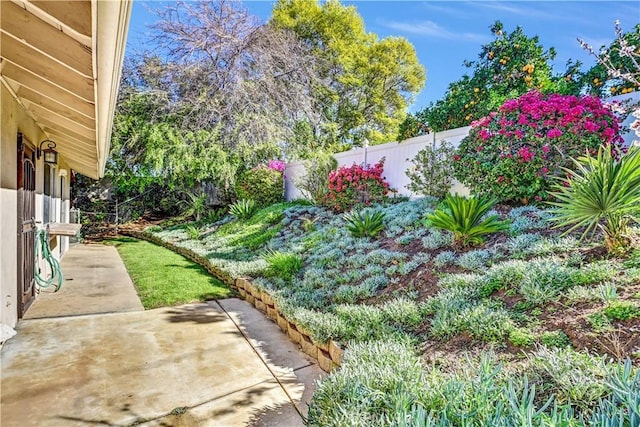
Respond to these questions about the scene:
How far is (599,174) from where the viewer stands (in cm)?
330

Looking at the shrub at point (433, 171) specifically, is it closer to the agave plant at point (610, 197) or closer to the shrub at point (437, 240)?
the shrub at point (437, 240)

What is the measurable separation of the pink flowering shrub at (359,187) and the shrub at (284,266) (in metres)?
3.14

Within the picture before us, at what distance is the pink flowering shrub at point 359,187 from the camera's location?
851cm

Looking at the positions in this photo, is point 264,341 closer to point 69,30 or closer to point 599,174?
point 69,30

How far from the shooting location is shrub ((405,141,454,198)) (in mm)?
6897

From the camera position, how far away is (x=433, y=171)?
717 cm

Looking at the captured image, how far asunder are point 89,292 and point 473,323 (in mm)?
5547

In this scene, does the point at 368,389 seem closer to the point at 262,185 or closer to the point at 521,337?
the point at 521,337

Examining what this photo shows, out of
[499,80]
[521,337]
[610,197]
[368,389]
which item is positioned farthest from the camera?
[499,80]

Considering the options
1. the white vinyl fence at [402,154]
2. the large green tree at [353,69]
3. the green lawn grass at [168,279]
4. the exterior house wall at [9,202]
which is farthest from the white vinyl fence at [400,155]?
the large green tree at [353,69]

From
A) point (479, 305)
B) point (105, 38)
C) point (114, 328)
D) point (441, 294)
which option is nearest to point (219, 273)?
point (114, 328)

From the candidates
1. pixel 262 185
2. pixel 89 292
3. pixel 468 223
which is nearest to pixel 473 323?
pixel 468 223

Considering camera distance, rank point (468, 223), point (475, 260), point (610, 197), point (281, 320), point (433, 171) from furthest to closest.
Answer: point (433, 171), point (468, 223), point (281, 320), point (475, 260), point (610, 197)

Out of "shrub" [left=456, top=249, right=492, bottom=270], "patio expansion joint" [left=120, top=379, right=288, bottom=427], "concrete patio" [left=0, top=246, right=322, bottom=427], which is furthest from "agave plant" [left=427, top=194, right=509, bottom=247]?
"patio expansion joint" [left=120, top=379, right=288, bottom=427]
